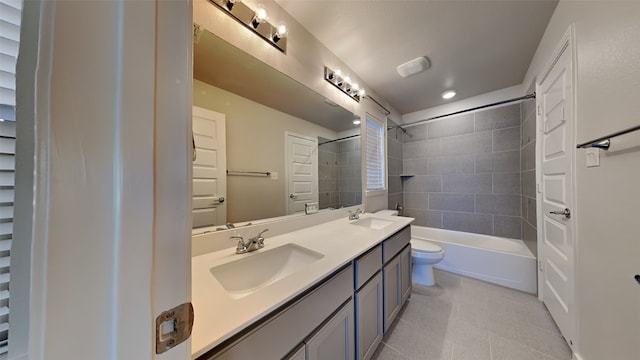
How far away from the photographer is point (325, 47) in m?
1.85

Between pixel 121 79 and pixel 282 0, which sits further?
pixel 282 0

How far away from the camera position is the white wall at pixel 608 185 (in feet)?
2.87

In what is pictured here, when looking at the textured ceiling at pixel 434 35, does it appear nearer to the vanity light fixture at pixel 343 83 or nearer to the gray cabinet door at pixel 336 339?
the vanity light fixture at pixel 343 83

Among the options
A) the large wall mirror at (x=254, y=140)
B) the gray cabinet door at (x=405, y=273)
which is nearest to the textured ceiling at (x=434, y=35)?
the large wall mirror at (x=254, y=140)

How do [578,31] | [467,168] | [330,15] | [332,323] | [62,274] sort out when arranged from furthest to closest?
[467,168]
[330,15]
[578,31]
[332,323]
[62,274]

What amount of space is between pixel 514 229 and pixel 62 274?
3863mm

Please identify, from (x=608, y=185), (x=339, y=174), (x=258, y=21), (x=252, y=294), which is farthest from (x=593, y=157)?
(x=258, y=21)

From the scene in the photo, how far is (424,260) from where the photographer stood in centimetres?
217

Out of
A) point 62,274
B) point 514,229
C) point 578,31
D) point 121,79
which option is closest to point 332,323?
point 62,274

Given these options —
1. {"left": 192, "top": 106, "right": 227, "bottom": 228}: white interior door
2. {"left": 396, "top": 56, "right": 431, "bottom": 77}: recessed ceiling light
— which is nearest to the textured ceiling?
{"left": 396, "top": 56, "right": 431, "bottom": 77}: recessed ceiling light

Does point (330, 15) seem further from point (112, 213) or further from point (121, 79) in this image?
point (112, 213)

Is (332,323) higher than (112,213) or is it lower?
lower

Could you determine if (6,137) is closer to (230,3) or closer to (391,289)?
(230,3)

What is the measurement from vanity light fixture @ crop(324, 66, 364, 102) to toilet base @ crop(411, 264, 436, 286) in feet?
6.82
